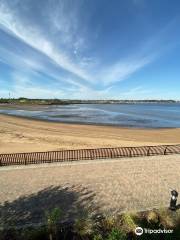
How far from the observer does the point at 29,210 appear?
26.5ft

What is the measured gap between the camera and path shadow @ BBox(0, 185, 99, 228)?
7.51 meters

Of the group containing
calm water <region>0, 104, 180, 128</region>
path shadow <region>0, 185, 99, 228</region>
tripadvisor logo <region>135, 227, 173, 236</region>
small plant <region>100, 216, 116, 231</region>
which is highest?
calm water <region>0, 104, 180, 128</region>

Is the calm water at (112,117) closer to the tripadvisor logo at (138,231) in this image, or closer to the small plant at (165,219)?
the small plant at (165,219)

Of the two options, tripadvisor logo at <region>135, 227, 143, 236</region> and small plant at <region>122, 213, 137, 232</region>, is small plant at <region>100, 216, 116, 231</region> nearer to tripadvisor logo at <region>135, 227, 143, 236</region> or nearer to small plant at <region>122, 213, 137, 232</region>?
small plant at <region>122, 213, 137, 232</region>

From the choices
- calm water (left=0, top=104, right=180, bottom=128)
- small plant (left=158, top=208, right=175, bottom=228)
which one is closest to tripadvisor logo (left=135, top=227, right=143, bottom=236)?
small plant (left=158, top=208, right=175, bottom=228)

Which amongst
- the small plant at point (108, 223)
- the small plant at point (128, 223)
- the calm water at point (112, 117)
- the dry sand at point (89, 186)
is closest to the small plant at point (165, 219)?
the dry sand at point (89, 186)

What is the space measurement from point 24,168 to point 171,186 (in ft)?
25.2

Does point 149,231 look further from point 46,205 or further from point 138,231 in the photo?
point 46,205

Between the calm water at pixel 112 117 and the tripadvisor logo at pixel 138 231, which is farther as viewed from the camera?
the calm water at pixel 112 117

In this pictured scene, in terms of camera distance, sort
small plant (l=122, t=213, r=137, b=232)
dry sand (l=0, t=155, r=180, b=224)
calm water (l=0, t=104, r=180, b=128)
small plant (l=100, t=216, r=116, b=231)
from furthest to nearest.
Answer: calm water (l=0, t=104, r=180, b=128), dry sand (l=0, t=155, r=180, b=224), small plant (l=100, t=216, r=116, b=231), small plant (l=122, t=213, r=137, b=232)

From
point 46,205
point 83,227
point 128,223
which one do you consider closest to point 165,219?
point 128,223

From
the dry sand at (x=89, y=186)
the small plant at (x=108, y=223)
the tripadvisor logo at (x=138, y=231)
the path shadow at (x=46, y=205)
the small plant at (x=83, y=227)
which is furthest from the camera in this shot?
the dry sand at (x=89, y=186)

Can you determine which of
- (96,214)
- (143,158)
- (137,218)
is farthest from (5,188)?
(143,158)

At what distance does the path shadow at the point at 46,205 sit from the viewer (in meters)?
7.51
